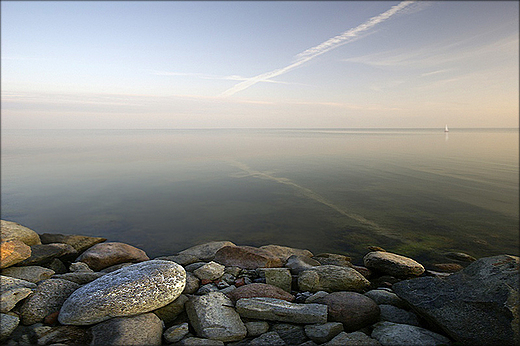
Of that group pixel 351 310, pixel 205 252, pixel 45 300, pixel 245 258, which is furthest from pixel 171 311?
pixel 205 252

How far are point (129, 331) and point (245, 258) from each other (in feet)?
15.1

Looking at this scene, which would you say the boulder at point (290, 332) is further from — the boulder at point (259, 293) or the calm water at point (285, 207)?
the calm water at point (285, 207)

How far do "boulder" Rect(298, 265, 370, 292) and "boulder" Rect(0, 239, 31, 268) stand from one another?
27.4ft

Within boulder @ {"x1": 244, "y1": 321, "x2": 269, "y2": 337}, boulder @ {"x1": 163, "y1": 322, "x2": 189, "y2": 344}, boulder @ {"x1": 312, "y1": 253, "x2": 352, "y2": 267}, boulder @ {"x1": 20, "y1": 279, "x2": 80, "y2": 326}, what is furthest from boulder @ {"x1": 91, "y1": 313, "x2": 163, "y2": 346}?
boulder @ {"x1": 312, "y1": 253, "x2": 352, "y2": 267}

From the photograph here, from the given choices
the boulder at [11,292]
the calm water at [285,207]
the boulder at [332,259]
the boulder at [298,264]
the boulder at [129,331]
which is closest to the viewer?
the boulder at [129,331]

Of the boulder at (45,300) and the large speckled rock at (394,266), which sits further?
the large speckled rock at (394,266)

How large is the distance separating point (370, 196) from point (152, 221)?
53.7 ft

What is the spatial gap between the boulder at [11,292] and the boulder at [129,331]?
83.9 inches

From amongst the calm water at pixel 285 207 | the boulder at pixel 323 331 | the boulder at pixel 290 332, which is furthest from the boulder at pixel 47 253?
the boulder at pixel 323 331

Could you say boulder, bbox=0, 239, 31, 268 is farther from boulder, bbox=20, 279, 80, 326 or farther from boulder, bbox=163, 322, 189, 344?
boulder, bbox=163, 322, 189, 344

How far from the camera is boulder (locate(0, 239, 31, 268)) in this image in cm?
821

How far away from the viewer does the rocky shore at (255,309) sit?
555cm

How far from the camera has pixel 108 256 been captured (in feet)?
35.1

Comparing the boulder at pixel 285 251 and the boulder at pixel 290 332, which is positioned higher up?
the boulder at pixel 290 332
